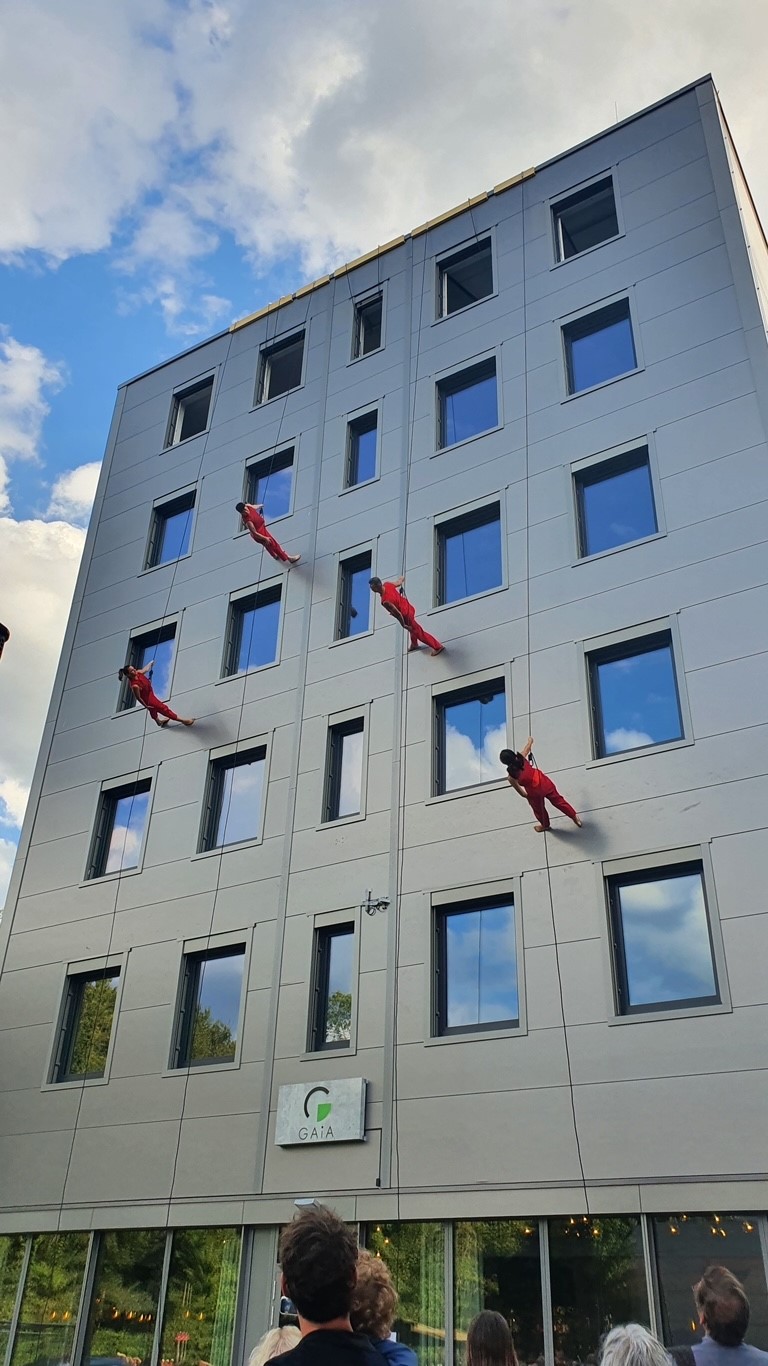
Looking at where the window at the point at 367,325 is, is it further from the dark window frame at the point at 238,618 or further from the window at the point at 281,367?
the dark window frame at the point at 238,618

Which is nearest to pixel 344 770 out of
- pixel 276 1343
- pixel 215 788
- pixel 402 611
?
pixel 215 788

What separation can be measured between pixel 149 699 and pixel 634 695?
336 inches

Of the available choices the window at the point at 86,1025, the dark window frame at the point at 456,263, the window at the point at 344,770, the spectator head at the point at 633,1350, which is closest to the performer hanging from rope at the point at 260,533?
the window at the point at 344,770

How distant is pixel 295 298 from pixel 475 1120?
1742 cm

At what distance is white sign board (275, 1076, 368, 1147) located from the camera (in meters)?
13.4

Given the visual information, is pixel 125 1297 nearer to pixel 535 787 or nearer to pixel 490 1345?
pixel 535 787

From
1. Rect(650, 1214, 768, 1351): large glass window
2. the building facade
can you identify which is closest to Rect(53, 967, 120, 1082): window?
the building facade

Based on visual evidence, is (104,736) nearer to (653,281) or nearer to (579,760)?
(579,760)

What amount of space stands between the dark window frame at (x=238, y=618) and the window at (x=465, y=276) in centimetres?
647

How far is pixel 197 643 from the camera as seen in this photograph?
65.1 ft

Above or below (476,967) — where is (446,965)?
above

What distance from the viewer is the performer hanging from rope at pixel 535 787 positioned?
12414 mm

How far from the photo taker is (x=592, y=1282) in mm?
11117

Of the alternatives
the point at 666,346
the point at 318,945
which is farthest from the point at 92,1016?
the point at 666,346
